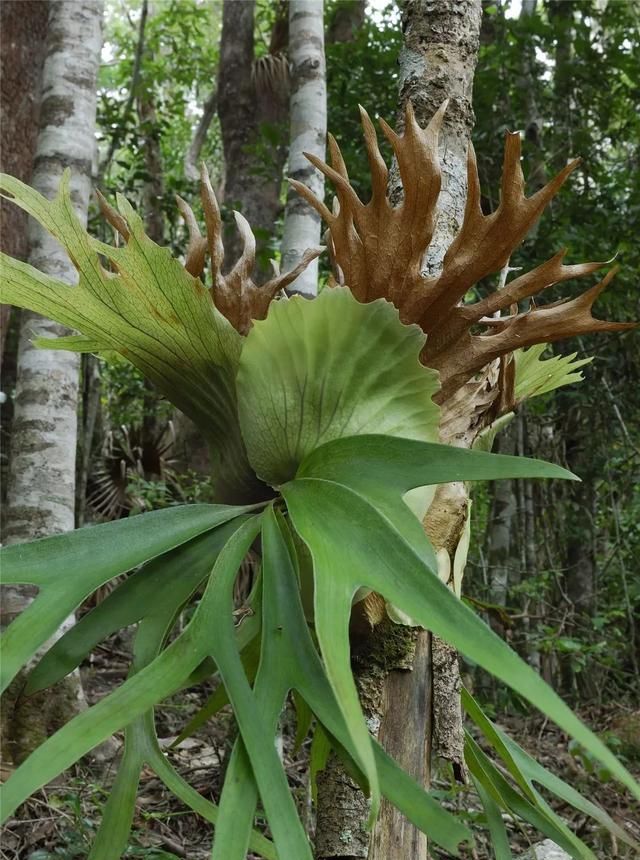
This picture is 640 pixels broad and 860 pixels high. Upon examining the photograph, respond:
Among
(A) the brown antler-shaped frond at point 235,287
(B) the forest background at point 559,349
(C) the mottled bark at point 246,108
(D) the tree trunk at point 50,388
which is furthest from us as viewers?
(C) the mottled bark at point 246,108

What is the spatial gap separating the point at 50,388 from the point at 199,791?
1364 mm

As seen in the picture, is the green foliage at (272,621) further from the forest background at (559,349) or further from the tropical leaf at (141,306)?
the forest background at (559,349)

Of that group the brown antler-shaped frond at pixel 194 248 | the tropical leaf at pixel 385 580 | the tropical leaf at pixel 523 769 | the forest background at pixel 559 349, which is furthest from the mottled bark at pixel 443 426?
the forest background at pixel 559 349

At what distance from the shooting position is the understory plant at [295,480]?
2.53 ft

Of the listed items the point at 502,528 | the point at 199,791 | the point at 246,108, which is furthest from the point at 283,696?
the point at 246,108

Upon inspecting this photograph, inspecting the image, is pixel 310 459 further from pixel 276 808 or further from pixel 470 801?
pixel 470 801

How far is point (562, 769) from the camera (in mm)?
3135

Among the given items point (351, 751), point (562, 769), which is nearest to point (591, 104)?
point (562, 769)

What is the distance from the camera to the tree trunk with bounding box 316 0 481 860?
945 millimetres

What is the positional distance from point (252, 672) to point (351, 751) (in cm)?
29

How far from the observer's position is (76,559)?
0.90 meters

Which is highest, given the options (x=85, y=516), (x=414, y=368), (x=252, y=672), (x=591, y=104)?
(x=591, y=104)

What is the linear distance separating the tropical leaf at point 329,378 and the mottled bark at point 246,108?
467 centimetres

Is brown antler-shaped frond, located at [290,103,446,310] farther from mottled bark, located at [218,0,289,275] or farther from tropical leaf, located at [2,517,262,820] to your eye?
mottled bark, located at [218,0,289,275]
